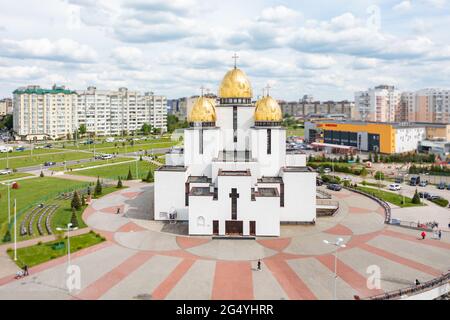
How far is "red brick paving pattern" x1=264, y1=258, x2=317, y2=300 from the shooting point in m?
22.5

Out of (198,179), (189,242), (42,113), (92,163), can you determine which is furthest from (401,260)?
(42,113)

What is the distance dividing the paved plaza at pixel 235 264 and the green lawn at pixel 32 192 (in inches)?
329

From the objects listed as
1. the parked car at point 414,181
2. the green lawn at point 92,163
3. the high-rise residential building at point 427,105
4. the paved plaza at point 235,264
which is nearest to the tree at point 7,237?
the paved plaza at point 235,264

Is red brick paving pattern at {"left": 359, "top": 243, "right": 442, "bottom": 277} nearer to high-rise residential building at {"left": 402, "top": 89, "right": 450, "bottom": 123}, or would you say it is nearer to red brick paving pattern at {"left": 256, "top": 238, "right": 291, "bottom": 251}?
red brick paving pattern at {"left": 256, "top": 238, "right": 291, "bottom": 251}

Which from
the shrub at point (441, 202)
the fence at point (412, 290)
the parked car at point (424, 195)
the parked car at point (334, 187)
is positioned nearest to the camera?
the fence at point (412, 290)

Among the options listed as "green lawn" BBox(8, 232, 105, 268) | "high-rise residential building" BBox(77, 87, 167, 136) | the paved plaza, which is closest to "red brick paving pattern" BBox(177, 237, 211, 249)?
the paved plaza

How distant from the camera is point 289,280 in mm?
24484

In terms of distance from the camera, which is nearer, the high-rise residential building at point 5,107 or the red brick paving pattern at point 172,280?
the red brick paving pattern at point 172,280

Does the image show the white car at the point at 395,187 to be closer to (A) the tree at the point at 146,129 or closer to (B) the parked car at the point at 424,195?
(B) the parked car at the point at 424,195

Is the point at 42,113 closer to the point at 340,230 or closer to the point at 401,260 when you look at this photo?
the point at 340,230

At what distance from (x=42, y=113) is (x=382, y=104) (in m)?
112

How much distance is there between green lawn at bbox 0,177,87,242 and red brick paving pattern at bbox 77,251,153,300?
13.7 meters

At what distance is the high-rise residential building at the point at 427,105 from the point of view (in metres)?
119
